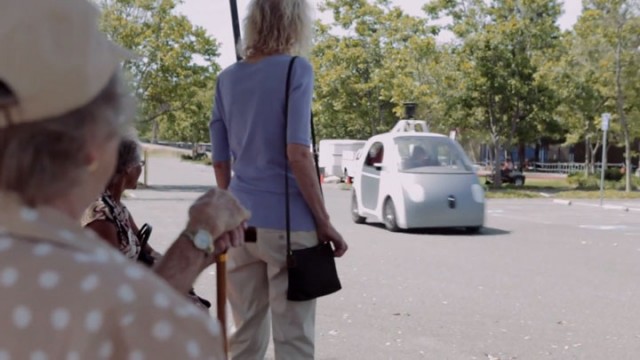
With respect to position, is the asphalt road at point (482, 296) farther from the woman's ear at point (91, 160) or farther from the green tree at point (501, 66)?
the green tree at point (501, 66)

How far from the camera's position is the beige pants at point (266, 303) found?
3.24 meters

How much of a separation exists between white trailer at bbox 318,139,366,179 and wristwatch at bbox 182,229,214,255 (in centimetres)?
3829

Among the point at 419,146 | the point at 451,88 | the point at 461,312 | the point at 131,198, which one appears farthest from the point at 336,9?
the point at 461,312

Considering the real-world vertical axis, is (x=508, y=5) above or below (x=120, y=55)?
above

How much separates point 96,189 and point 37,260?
164 mm

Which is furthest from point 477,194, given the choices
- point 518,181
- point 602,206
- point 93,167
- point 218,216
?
point 518,181

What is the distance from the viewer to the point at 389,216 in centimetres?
1498

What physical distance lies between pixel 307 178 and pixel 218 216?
129cm

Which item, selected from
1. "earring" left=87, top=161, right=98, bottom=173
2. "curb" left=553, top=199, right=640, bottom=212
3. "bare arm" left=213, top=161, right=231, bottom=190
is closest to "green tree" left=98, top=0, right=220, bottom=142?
"curb" left=553, top=199, right=640, bottom=212

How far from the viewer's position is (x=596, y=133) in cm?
4247

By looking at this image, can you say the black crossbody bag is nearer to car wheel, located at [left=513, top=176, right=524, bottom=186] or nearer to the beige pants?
the beige pants

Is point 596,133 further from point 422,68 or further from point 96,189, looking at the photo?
point 96,189

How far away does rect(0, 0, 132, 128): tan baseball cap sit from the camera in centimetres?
106

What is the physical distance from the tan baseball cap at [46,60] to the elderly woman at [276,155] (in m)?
Result: 2.00
